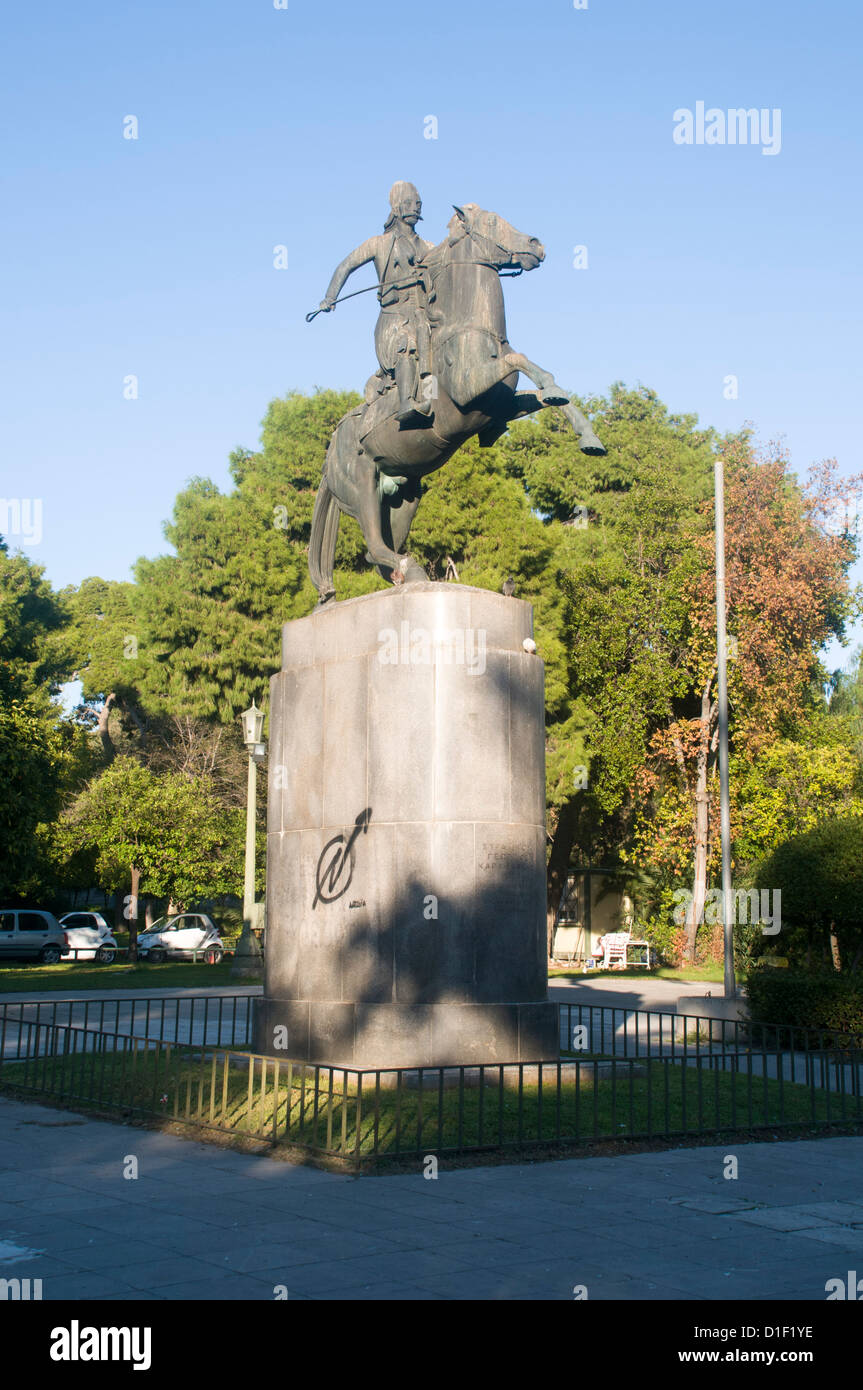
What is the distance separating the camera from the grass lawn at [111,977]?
27.0 meters

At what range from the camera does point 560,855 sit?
40625mm

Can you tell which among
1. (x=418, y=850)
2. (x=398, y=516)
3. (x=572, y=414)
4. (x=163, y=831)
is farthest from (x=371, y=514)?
(x=163, y=831)

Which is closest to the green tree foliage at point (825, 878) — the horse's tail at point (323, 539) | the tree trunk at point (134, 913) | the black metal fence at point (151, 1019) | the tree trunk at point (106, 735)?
the black metal fence at point (151, 1019)

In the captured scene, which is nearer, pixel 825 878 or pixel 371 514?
pixel 371 514

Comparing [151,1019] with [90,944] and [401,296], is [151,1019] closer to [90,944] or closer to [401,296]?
[401,296]

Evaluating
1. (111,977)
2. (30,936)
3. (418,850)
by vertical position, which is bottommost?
(111,977)

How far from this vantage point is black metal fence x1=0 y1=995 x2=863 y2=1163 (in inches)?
378

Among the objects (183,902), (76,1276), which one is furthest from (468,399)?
(183,902)

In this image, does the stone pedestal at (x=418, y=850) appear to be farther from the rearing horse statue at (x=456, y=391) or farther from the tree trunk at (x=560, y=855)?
the tree trunk at (x=560, y=855)

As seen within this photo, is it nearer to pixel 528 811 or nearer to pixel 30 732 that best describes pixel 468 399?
pixel 528 811

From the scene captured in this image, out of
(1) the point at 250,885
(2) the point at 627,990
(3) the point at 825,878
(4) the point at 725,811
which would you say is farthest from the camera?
(1) the point at 250,885

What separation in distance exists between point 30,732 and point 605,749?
49.7 feet

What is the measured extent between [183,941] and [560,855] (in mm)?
12138

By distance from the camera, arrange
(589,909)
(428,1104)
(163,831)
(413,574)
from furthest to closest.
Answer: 1. (589,909)
2. (163,831)
3. (413,574)
4. (428,1104)
